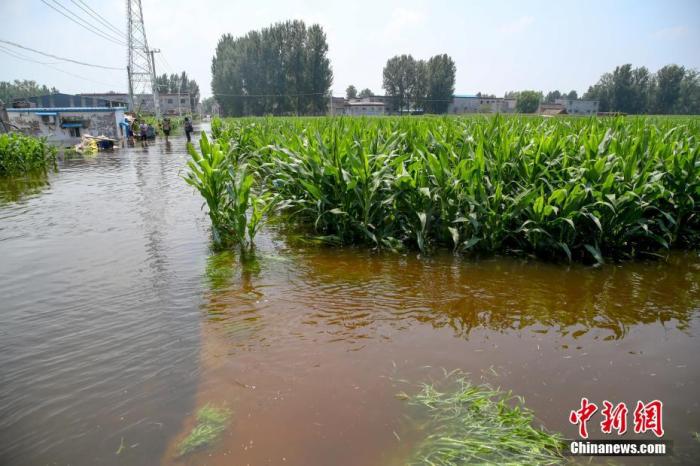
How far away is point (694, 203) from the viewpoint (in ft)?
16.0

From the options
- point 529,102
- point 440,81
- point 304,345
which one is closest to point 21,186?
point 304,345

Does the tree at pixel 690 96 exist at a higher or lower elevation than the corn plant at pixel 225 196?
higher

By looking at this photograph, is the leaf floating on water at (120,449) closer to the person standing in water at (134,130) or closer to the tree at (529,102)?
the person standing in water at (134,130)

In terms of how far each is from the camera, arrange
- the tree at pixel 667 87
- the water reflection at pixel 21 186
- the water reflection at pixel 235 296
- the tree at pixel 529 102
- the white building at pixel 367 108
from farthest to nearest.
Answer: the tree at pixel 529 102
the tree at pixel 667 87
the white building at pixel 367 108
the water reflection at pixel 21 186
the water reflection at pixel 235 296

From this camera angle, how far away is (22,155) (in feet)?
42.3

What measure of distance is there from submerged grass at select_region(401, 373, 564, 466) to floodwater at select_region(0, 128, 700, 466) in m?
0.11

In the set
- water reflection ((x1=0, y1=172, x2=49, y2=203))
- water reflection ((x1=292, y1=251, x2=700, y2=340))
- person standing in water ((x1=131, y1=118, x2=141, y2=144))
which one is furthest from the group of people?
water reflection ((x1=292, y1=251, x2=700, y2=340))

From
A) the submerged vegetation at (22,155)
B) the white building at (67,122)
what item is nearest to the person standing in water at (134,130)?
the white building at (67,122)

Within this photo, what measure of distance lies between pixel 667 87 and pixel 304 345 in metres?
132

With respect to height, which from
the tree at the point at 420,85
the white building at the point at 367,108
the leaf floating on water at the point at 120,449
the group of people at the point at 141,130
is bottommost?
the leaf floating on water at the point at 120,449

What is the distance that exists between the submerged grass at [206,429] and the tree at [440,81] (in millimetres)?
88895

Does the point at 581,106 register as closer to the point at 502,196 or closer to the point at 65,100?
the point at 65,100

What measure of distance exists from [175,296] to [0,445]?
185 centimetres

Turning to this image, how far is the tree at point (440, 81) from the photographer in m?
85.1
